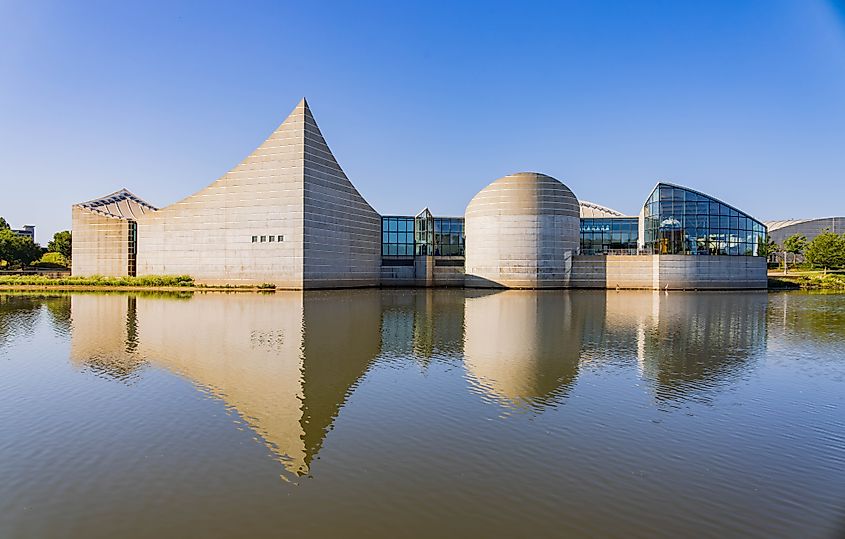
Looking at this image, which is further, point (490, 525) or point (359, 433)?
point (359, 433)

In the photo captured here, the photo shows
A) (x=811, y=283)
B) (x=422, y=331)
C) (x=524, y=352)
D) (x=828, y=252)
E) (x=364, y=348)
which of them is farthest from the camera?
(x=828, y=252)

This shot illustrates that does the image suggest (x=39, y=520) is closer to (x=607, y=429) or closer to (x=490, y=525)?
(x=490, y=525)

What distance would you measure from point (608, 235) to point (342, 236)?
39.4m

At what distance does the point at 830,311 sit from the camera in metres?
40.8

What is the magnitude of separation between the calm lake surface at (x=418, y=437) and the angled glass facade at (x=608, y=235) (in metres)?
57.4

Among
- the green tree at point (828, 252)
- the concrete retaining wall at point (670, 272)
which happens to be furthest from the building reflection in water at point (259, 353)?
the green tree at point (828, 252)

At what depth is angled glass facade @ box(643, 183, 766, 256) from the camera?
67688 millimetres

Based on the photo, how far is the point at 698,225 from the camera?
67.9 meters

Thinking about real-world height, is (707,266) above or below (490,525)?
above

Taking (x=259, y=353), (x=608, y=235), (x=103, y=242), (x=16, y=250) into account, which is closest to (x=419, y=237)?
(x=608, y=235)

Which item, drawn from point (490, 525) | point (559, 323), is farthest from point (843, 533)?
point (559, 323)

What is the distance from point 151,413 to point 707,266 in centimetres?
6742

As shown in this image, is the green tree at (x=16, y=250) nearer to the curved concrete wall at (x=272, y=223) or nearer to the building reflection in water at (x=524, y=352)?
the curved concrete wall at (x=272, y=223)

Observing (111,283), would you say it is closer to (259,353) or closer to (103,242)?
(103,242)
